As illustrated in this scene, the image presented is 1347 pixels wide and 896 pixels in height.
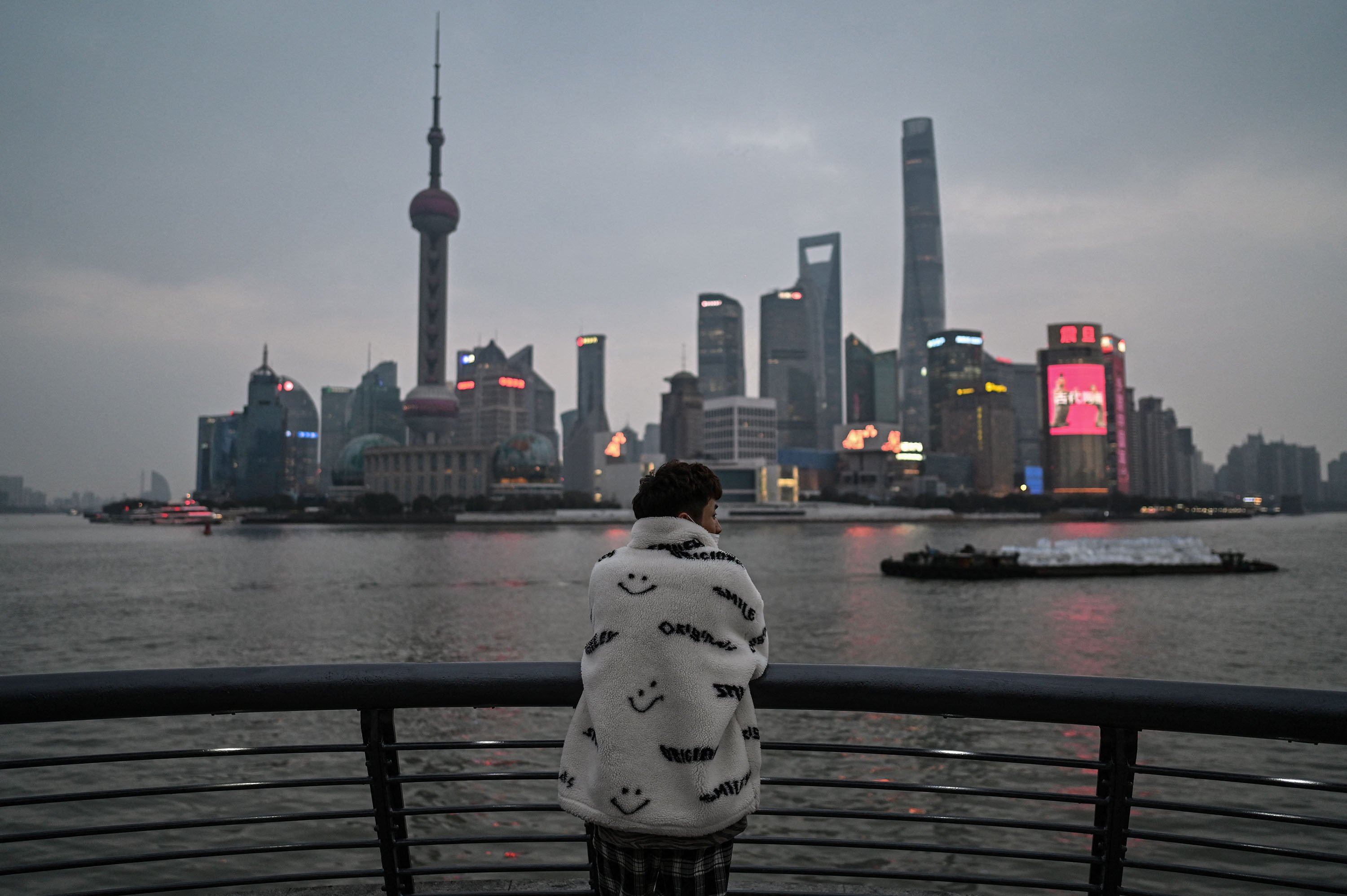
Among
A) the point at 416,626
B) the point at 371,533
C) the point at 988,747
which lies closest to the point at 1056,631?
the point at 988,747

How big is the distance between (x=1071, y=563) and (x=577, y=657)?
56231 millimetres

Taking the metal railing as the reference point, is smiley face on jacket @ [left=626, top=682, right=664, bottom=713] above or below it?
above

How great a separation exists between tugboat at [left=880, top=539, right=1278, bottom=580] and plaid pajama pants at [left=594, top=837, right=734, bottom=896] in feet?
234

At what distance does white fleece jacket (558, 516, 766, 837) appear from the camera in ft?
9.64

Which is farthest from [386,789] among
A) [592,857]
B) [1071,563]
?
[1071,563]

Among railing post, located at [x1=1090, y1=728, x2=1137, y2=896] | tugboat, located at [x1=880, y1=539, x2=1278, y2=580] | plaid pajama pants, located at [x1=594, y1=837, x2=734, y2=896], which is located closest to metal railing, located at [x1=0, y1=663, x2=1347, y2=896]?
railing post, located at [x1=1090, y1=728, x2=1137, y2=896]

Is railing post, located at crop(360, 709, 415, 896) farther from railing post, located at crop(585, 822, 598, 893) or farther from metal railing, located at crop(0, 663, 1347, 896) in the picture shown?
railing post, located at crop(585, 822, 598, 893)

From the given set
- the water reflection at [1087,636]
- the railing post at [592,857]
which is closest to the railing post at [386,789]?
the railing post at [592,857]

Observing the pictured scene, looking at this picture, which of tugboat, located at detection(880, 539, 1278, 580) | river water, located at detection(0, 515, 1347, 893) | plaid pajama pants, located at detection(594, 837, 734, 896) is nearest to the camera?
plaid pajama pants, located at detection(594, 837, 734, 896)

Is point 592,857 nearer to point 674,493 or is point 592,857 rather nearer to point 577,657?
point 674,493

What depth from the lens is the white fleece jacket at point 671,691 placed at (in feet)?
9.64

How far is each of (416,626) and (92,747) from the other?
2245cm

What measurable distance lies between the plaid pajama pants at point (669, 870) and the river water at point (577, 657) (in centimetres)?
74

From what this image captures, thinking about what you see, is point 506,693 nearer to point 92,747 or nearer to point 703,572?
point 703,572
